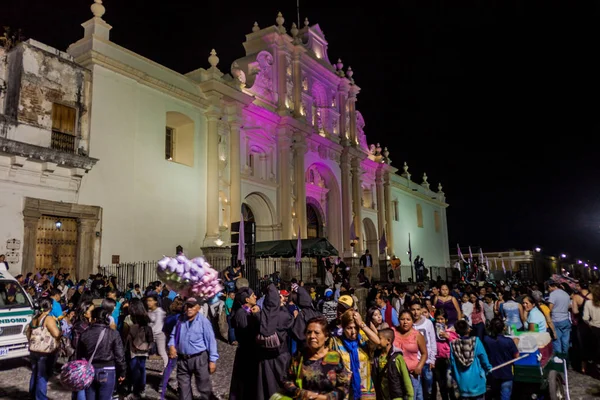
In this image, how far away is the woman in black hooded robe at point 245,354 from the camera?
5914 millimetres

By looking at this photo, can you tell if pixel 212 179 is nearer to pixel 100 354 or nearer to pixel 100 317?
pixel 100 317

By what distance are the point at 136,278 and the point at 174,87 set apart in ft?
27.2

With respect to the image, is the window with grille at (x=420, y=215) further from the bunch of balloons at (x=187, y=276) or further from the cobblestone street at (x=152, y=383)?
the bunch of balloons at (x=187, y=276)

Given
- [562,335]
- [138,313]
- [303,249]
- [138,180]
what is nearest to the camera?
[138,313]

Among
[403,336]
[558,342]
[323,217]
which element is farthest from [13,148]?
[323,217]

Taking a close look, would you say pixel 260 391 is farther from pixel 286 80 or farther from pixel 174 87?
pixel 286 80

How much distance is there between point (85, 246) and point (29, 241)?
1.84 m

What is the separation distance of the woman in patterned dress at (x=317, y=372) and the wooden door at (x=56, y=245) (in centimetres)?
1423

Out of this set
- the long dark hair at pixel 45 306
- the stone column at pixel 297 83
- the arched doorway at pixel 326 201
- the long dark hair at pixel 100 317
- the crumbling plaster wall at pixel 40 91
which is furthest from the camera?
the arched doorway at pixel 326 201

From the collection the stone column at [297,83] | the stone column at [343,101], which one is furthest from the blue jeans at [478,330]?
the stone column at [343,101]

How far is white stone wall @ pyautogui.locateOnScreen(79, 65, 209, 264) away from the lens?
17609 millimetres

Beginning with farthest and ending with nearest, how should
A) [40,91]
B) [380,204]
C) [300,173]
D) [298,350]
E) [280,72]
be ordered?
[380,204] → [300,173] → [280,72] → [40,91] → [298,350]

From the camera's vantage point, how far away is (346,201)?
103ft

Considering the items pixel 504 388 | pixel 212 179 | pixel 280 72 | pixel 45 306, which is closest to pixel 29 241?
pixel 212 179
